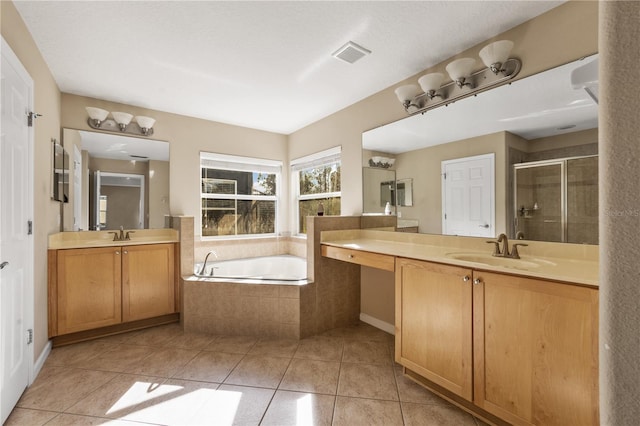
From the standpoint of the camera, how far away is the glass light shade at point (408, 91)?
244 centimetres

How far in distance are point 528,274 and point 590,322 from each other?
26 cm

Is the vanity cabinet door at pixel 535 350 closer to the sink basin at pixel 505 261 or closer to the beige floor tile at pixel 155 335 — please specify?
the sink basin at pixel 505 261

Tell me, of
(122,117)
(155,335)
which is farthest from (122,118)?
(155,335)

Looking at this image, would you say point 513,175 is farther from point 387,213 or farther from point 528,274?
point 387,213

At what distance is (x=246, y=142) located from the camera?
397cm

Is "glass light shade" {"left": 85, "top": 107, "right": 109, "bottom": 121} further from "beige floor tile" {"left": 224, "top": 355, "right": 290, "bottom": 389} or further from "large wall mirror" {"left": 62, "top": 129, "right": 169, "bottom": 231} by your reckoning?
"beige floor tile" {"left": 224, "top": 355, "right": 290, "bottom": 389}

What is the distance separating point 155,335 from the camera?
271 cm

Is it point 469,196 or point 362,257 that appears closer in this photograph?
point 469,196

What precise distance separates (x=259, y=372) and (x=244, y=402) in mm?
324

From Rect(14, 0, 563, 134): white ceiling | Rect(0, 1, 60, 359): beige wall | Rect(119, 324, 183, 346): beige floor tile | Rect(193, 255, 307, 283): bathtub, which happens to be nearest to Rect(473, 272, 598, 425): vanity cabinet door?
Rect(14, 0, 563, 134): white ceiling

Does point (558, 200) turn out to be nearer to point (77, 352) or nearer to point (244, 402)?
point (244, 402)

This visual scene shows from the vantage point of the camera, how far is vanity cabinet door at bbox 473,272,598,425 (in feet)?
3.88

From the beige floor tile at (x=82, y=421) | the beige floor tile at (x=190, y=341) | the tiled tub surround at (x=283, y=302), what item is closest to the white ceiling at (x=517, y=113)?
the tiled tub surround at (x=283, y=302)

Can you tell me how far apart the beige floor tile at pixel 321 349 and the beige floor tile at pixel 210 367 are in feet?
1.65
